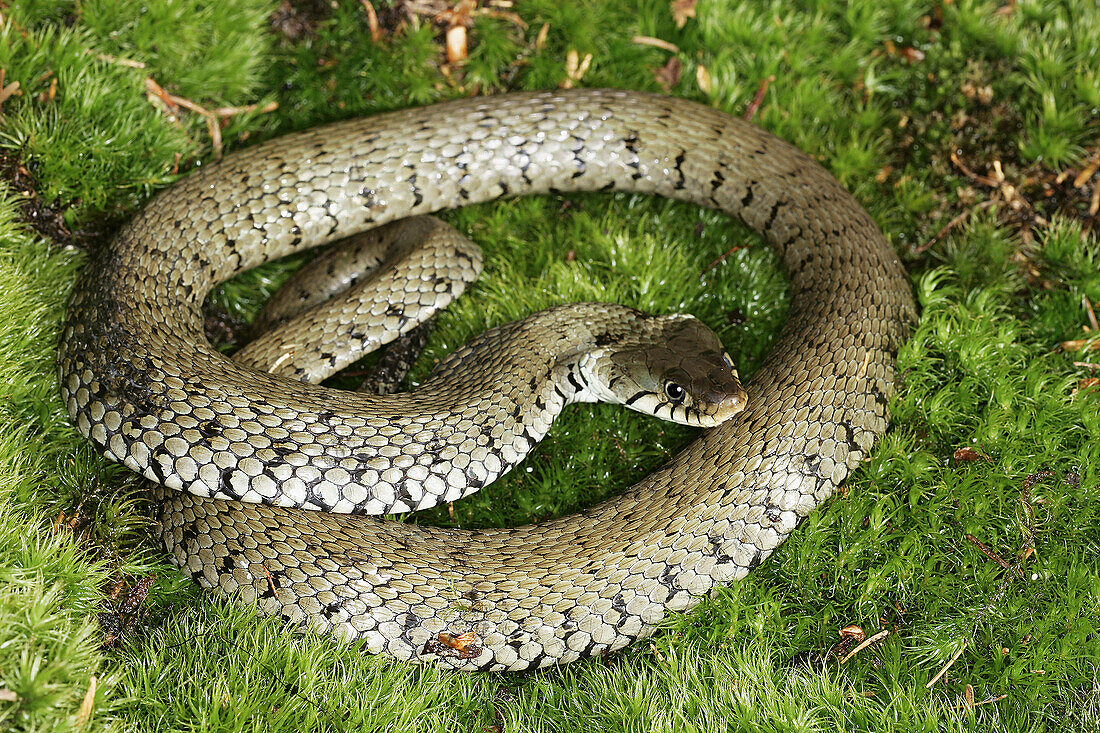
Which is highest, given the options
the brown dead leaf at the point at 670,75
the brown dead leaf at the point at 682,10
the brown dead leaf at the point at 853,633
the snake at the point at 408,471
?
the brown dead leaf at the point at 682,10

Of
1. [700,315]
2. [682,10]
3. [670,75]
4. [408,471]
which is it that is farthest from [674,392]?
[682,10]

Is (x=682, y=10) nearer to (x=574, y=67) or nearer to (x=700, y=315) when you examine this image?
(x=574, y=67)

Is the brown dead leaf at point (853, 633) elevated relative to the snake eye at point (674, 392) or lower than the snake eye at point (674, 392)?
lower

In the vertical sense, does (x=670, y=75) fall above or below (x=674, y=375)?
above

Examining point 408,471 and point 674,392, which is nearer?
point 408,471

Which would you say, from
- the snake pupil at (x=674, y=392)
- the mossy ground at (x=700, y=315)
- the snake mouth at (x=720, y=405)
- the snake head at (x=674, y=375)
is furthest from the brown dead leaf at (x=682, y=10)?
the snake mouth at (x=720, y=405)

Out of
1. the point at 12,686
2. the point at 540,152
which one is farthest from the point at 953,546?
the point at 12,686

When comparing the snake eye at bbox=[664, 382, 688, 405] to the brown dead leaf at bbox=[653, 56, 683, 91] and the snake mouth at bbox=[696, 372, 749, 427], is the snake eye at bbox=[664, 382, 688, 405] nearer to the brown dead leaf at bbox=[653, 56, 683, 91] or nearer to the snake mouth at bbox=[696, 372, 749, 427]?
the snake mouth at bbox=[696, 372, 749, 427]

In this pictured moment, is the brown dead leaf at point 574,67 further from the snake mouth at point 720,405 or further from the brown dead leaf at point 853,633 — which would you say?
the brown dead leaf at point 853,633

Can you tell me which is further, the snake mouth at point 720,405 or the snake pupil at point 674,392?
the snake pupil at point 674,392
